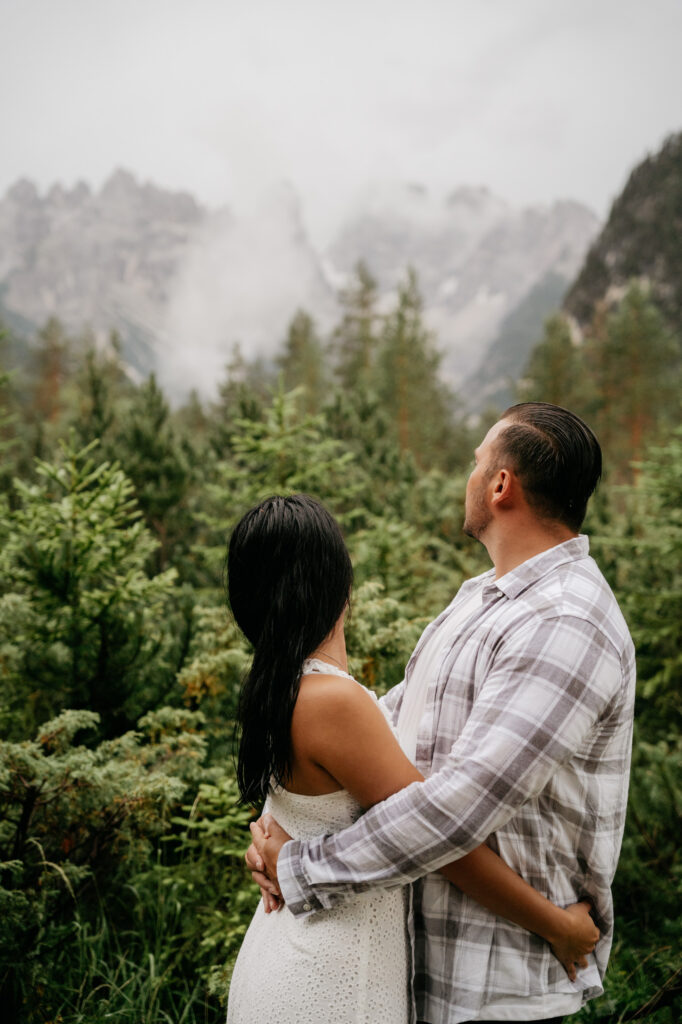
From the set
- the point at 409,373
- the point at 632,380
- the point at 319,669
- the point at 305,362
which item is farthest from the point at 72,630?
the point at 305,362

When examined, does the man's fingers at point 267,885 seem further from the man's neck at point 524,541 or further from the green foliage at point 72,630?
the green foliage at point 72,630

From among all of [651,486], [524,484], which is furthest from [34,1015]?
[651,486]

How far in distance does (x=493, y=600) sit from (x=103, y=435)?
1112cm

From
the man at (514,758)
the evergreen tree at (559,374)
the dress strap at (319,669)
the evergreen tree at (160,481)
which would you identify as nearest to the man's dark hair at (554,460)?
the man at (514,758)

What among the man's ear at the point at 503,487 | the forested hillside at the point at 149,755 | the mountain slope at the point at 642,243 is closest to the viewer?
the man's ear at the point at 503,487

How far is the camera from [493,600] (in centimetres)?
157

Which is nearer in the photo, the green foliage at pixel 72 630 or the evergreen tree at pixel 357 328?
the green foliage at pixel 72 630

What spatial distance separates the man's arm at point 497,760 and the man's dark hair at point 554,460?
0.35 m

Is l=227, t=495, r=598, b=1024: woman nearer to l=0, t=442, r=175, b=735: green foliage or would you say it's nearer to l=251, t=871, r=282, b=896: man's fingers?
l=251, t=871, r=282, b=896: man's fingers

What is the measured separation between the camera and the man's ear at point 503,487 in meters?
1.54

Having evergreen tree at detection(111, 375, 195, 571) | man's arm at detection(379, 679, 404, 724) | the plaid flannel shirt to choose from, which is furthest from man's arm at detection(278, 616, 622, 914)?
evergreen tree at detection(111, 375, 195, 571)

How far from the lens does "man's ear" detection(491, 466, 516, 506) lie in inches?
60.6

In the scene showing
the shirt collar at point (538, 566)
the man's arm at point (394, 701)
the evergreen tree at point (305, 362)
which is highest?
the evergreen tree at point (305, 362)

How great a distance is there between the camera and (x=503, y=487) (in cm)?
155
